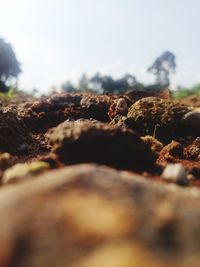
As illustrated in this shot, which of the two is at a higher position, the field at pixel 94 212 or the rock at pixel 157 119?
the field at pixel 94 212

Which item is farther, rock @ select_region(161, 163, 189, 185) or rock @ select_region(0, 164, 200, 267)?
rock @ select_region(161, 163, 189, 185)

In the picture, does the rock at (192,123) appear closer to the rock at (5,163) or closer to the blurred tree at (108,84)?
the rock at (5,163)

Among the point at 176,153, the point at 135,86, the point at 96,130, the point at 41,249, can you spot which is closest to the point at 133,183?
the point at 41,249

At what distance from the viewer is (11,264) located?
6.99 feet

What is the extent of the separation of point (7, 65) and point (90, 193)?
25411mm

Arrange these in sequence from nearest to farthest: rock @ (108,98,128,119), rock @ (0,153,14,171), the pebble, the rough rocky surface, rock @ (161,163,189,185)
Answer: rock @ (161,163,189,185) < rock @ (0,153,14,171) < the pebble < rock @ (108,98,128,119) < the rough rocky surface

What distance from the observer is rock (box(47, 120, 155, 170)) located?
343cm

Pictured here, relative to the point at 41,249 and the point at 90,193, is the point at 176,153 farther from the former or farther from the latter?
the point at 41,249

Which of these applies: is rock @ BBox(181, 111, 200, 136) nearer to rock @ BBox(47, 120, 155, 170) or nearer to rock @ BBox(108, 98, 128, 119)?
rock @ BBox(108, 98, 128, 119)

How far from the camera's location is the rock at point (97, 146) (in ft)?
11.3

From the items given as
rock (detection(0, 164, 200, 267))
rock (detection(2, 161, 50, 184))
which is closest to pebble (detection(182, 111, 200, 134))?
rock (detection(2, 161, 50, 184))

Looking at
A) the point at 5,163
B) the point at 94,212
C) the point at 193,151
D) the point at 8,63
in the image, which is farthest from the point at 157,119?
the point at 8,63

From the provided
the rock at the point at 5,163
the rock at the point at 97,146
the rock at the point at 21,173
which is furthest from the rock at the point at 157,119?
the rock at the point at 21,173

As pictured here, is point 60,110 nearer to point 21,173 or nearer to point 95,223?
point 21,173
